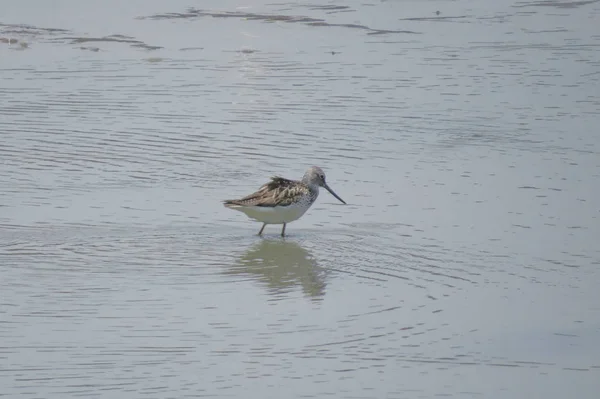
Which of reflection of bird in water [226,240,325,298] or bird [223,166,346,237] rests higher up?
bird [223,166,346,237]

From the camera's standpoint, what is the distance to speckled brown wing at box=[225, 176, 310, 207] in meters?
11.3

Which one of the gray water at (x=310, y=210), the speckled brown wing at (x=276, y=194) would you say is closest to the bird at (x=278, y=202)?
the speckled brown wing at (x=276, y=194)

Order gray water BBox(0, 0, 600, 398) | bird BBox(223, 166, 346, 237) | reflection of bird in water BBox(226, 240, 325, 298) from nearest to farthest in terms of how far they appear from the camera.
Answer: gray water BBox(0, 0, 600, 398)
reflection of bird in water BBox(226, 240, 325, 298)
bird BBox(223, 166, 346, 237)

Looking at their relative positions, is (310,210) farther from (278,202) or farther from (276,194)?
(278,202)

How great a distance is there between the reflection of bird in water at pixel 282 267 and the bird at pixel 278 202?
27 centimetres

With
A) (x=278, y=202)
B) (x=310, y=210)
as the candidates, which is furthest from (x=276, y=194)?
(x=310, y=210)

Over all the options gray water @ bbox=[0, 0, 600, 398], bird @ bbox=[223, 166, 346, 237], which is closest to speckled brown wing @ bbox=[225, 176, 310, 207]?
bird @ bbox=[223, 166, 346, 237]

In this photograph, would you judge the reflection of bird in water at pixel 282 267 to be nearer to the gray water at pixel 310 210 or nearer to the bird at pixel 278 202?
the gray water at pixel 310 210

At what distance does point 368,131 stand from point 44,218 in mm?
4267

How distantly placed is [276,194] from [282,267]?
3.90 ft

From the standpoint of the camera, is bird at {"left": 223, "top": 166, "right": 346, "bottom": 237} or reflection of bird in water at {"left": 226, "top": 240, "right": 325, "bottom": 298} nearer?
reflection of bird in water at {"left": 226, "top": 240, "right": 325, "bottom": 298}

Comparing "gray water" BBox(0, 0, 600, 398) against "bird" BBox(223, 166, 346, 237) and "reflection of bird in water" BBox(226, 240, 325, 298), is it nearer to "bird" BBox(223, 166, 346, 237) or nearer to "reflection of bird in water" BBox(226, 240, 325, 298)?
"reflection of bird in water" BBox(226, 240, 325, 298)

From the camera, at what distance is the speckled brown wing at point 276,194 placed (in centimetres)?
1129

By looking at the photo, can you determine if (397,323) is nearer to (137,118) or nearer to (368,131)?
(368,131)
